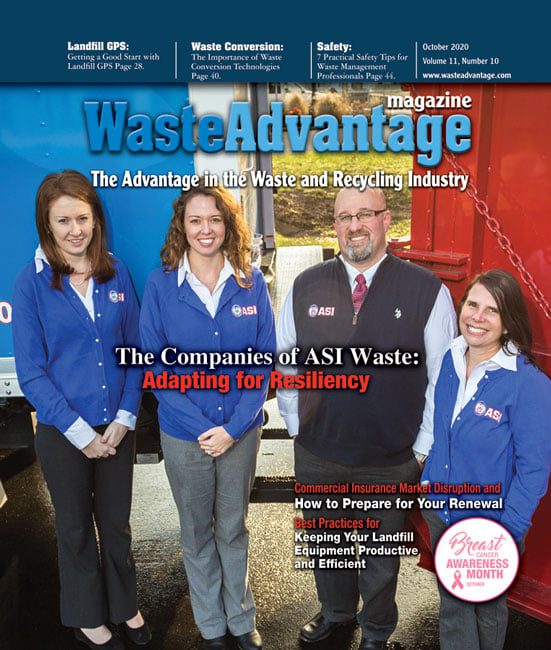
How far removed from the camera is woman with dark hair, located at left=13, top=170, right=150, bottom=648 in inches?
94.3

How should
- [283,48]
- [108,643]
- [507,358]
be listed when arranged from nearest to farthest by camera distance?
[507,358]
[283,48]
[108,643]

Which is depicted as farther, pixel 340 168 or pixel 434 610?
pixel 434 610

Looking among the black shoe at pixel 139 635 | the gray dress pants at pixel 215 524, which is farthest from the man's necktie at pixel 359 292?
the black shoe at pixel 139 635

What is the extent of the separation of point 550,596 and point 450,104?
1.72 metres

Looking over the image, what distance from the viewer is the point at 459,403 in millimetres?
2260

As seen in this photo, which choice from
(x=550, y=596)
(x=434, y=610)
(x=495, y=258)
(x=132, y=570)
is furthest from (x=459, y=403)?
(x=132, y=570)

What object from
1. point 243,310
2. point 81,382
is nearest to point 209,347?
point 243,310

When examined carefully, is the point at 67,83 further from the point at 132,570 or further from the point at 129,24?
the point at 132,570

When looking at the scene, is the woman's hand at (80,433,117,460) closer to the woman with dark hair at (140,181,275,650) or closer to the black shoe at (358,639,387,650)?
the woman with dark hair at (140,181,275,650)

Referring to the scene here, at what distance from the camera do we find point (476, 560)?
234 centimetres

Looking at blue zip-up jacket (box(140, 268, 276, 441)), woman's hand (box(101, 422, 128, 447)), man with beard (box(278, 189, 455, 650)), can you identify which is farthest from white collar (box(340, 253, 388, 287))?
woman's hand (box(101, 422, 128, 447))

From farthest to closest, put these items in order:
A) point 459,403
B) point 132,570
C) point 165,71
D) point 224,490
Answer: point 132,570
point 224,490
point 165,71
point 459,403

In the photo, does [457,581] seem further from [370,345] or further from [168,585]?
[168,585]

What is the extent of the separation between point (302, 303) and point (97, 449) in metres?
0.88
